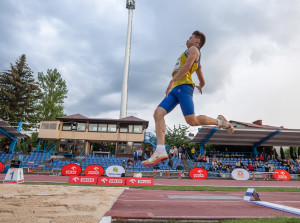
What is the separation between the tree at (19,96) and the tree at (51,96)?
1448 mm

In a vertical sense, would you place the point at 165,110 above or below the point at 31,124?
below

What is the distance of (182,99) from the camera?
311cm

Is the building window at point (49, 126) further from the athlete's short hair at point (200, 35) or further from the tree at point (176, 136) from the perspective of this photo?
the athlete's short hair at point (200, 35)

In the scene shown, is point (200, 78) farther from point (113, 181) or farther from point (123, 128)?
point (123, 128)

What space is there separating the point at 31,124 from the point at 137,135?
21788 millimetres

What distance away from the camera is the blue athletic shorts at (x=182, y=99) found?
3094mm


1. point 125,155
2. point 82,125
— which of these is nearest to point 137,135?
point 125,155

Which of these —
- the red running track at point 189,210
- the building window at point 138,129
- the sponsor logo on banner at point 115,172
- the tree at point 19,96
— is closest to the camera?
the red running track at point 189,210

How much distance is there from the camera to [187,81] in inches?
125

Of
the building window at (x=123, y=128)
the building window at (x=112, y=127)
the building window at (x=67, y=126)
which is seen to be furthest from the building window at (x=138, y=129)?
the building window at (x=67, y=126)

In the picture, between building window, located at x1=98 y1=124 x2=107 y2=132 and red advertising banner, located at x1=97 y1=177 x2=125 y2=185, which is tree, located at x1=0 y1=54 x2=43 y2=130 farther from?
red advertising banner, located at x1=97 y1=177 x2=125 y2=185

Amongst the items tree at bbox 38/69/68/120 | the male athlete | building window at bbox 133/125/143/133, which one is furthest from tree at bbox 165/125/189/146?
the male athlete

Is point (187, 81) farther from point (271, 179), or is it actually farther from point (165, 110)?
point (271, 179)

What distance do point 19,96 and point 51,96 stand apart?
5.98 m
